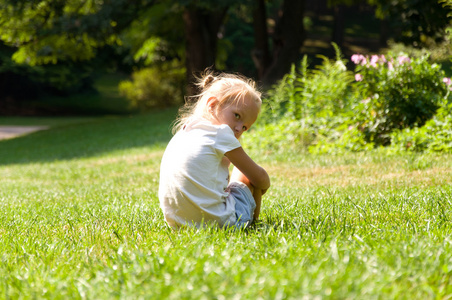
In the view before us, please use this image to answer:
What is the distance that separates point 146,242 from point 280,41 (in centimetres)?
1661

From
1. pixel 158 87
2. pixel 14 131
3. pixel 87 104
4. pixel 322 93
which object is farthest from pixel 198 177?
pixel 87 104

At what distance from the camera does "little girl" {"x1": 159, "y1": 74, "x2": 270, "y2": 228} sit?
304 centimetres

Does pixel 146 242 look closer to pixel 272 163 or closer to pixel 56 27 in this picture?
pixel 272 163

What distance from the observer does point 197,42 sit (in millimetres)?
19219

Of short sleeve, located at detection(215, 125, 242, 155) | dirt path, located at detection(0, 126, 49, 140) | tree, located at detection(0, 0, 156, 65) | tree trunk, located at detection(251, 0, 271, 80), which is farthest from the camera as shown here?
dirt path, located at detection(0, 126, 49, 140)

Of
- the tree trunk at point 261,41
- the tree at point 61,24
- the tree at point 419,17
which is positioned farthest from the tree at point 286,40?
the tree at point 61,24

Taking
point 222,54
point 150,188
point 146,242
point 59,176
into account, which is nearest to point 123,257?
point 146,242

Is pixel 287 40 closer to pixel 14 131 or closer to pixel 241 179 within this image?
pixel 14 131

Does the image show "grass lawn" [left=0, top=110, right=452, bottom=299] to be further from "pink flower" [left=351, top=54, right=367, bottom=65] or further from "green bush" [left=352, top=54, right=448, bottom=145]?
"pink flower" [left=351, top=54, right=367, bottom=65]

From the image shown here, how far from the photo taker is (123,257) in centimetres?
243

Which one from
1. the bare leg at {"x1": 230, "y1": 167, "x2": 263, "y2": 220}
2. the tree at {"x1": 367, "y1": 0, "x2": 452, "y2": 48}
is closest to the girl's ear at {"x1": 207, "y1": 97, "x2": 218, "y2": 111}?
the bare leg at {"x1": 230, "y1": 167, "x2": 263, "y2": 220}

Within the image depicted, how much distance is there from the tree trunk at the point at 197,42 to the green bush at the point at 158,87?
227 inches

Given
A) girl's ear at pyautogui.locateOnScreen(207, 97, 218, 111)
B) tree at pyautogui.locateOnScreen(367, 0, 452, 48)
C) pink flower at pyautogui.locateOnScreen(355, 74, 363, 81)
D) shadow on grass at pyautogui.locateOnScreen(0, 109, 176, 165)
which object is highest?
tree at pyautogui.locateOnScreen(367, 0, 452, 48)

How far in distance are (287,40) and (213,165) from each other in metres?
16.2
